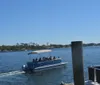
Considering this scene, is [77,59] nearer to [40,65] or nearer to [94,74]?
Result: [94,74]

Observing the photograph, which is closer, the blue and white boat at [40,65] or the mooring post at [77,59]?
the mooring post at [77,59]

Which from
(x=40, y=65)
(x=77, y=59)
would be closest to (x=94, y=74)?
(x=77, y=59)

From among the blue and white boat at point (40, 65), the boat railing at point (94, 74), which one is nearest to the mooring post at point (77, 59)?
the boat railing at point (94, 74)

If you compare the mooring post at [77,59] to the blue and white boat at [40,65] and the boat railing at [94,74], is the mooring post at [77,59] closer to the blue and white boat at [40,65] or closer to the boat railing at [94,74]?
the boat railing at [94,74]

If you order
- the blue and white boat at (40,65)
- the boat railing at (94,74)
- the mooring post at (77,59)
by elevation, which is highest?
the mooring post at (77,59)

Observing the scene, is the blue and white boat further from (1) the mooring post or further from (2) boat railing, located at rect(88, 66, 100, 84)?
(1) the mooring post

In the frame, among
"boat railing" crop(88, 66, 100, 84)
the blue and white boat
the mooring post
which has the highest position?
the mooring post

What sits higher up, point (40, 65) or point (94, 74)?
point (94, 74)

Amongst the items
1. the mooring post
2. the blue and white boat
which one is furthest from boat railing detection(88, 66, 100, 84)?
the blue and white boat

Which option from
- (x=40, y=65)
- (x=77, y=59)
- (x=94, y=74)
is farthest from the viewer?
(x=40, y=65)

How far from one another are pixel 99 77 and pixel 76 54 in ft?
20.6

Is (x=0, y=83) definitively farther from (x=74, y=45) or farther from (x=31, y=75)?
(x=74, y=45)

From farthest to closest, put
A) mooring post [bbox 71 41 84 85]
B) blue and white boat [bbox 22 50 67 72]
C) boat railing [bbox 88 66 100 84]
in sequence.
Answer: blue and white boat [bbox 22 50 67 72] → boat railing [bbox 88 66 100 84] → mooring post [bbox 71 41 84 85]

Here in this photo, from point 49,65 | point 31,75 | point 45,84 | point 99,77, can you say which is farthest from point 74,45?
point 49,65
